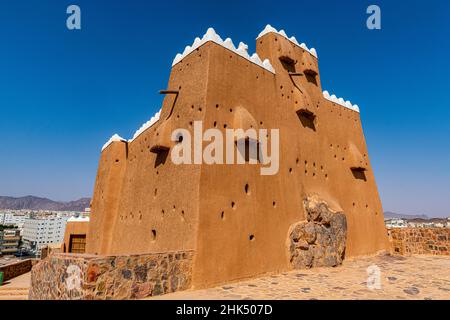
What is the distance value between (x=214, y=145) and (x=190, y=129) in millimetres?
1019

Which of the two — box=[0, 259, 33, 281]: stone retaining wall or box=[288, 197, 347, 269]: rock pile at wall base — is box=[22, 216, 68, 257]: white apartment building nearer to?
box=[0, 259, 33, 281]: stone retaining wall

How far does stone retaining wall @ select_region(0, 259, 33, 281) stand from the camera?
16.4 meters

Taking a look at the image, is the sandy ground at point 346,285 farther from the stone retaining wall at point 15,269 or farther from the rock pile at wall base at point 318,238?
the stone retaining wall at point 15,269

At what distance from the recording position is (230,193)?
8.55 meters

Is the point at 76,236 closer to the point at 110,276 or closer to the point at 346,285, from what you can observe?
the point at 110,276

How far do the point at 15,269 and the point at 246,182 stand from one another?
16.7 metres

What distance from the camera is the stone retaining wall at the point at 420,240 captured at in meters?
14.8

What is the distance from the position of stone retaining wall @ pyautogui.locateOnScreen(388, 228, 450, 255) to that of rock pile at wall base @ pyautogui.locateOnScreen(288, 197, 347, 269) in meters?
5.99

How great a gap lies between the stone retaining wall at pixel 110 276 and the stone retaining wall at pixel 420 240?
13283 mm

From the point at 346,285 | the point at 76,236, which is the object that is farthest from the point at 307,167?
the point at 76,236

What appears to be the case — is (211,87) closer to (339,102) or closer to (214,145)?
(214,145)

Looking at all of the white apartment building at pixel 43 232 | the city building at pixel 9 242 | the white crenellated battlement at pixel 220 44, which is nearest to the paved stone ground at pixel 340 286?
the white crenellated battlement at pixel 220 44
